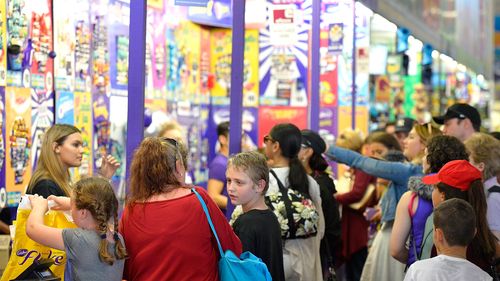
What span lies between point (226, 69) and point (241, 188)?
5.46 m

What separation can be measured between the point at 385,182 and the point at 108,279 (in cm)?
486

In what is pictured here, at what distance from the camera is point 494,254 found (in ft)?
17.2

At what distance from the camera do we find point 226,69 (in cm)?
1057

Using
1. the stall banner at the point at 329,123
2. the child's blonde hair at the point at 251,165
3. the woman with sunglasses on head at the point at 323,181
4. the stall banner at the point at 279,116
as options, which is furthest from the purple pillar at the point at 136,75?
the stall banner at the point at 329,123

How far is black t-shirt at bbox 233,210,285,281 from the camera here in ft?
16.8

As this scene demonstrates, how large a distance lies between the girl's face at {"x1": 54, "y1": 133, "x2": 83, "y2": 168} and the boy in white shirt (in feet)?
5.92

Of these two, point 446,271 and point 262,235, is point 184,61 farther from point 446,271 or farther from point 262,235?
point 446,271

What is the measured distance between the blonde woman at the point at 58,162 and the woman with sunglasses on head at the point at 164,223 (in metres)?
0.84

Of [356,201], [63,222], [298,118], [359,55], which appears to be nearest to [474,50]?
[359,55]

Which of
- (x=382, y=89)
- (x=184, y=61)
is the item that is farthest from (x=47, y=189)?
(x=382, y=89)

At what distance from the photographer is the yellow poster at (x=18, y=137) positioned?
19.5 feet

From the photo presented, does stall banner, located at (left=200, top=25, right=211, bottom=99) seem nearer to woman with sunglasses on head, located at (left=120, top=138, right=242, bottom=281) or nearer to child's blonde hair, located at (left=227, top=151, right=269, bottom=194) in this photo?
child's blonde hair, located at (left=227, top=151, right=269, bottom=194)

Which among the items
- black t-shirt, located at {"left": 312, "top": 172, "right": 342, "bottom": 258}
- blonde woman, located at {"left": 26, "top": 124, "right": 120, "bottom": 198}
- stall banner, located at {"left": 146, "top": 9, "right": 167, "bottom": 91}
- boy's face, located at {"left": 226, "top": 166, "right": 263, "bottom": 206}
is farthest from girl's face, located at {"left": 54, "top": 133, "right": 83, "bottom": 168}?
stall banner, located at {"left": 146, "top": 9, "right": 167, "bottom": 91}

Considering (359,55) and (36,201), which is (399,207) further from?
(359,55)
